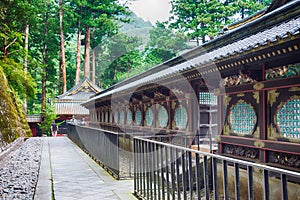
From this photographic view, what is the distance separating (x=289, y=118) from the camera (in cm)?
595

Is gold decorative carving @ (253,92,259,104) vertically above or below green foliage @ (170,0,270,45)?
below

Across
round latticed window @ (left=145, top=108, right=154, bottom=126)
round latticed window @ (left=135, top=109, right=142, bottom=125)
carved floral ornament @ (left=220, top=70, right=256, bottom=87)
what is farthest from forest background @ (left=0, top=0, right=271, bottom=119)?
carved floral ornament @ (left=220, top=70, right=256, bottom=87)

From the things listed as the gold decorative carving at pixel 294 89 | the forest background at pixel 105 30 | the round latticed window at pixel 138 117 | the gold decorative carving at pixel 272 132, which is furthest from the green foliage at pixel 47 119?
the gold decorative carving at pixel 294 89

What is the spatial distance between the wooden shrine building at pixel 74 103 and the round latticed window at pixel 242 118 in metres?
26.7

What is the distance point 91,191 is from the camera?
6.05m

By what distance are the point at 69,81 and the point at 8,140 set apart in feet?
102

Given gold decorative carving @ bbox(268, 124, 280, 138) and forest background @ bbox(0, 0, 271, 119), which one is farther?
forest background @ bbox(0, 0, 271, 119)

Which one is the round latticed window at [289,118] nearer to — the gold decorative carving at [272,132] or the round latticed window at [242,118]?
the gold decorative carving at [272,132]

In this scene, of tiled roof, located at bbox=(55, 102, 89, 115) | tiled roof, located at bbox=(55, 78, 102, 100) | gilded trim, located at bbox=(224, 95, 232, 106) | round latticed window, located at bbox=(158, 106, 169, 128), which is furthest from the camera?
tiled roof, located at bbox=(55, 78, 102, 100)

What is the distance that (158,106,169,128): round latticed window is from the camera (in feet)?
37.4

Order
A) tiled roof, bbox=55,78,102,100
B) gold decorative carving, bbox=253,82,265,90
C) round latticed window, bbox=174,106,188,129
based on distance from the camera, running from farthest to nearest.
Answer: tiled roof, bbox=55,78,102,100 → round latticed window, bbox=174,106,188,129 → gold decorative carving, bbox=253,82,265,90

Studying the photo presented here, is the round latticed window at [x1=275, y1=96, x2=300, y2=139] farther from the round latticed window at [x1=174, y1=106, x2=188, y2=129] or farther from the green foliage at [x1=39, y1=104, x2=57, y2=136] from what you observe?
the green foliage at [x1=39, y1=104, x2=57, y2=136]

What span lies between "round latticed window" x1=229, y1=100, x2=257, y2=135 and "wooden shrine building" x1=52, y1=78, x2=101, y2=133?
26.7 m

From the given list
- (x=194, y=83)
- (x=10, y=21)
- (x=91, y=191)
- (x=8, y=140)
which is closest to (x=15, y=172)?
(x=91, y=191)
